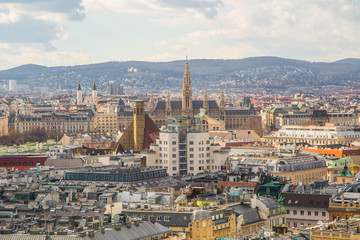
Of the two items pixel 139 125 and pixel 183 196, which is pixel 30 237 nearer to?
pixel 183 196

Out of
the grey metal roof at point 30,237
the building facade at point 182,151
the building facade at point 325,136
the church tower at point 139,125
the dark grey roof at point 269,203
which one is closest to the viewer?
the grey metal roof at point 30,237

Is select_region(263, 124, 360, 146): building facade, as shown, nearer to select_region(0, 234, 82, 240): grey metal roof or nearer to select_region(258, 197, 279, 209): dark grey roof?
select_region(258, 197, 279, 209): dark grey roof

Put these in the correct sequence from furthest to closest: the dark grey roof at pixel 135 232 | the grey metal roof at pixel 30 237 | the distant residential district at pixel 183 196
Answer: the distant residential district at pixel 183 196
the dark grey roof at pixel 135 232
the grey metal roof at pixel 30 237

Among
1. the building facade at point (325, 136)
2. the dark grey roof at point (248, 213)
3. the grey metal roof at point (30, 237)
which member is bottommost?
the building facade at point (325, 136)

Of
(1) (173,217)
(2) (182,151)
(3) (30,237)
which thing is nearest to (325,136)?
(2) (182,151)

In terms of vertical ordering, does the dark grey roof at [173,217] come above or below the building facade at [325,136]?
above

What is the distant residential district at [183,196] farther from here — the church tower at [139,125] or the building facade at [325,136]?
the building facade at [325,136]

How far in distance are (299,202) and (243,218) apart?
11.0m

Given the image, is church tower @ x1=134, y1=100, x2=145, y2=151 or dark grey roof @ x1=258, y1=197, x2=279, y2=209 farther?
church tower @ x1=134, y1=100, x2=145, y2=151

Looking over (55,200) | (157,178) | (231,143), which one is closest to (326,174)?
(157,178)

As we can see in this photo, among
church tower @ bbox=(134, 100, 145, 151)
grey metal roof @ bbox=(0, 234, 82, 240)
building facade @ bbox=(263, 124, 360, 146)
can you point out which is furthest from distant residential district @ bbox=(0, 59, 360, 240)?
building facade @ bbox=(263, 124, 360, 146)

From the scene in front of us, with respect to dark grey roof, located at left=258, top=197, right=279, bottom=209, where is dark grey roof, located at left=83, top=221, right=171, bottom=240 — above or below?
above

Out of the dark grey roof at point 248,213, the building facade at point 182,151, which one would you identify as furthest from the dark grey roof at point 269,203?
the building facade at point 182,151

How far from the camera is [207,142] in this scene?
11938 centimetres
